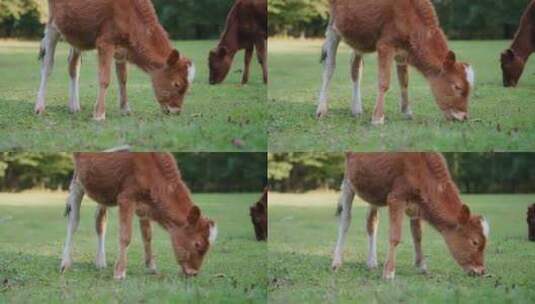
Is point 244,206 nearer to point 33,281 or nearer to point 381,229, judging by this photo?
point 381,229

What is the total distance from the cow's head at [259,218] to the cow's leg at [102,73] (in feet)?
3.52

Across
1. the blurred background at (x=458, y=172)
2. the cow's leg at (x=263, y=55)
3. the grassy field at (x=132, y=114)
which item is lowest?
the blurred background at (x=458, y=172)

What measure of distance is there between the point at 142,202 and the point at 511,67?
242cm

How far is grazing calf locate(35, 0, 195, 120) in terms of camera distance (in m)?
6.17

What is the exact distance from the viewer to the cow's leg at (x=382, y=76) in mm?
6145

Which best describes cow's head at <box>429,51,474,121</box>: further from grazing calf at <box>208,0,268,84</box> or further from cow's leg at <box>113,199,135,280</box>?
cow's leg at <box>113,199,135,280</box>

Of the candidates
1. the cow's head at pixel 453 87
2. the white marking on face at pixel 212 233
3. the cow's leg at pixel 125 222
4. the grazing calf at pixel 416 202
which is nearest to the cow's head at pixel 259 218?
the white marking on face at pixel 212 233

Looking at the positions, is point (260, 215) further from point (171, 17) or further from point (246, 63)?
point (171, 17)

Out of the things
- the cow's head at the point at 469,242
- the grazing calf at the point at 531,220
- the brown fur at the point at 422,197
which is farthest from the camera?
the grazing calf at the point at 531,220

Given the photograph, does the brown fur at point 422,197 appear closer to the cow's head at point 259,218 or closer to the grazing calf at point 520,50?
the cow's head at point 259,218

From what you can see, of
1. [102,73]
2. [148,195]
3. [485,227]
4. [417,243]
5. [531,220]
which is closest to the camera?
[102,73]

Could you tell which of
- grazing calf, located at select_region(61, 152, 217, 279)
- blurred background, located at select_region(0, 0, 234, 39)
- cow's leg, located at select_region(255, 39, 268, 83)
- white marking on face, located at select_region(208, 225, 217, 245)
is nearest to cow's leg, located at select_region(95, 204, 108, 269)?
grazing calf, located at select_region(61, 152, 217, 279)

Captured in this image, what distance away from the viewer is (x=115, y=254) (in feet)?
20.9

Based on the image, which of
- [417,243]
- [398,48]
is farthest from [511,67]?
[417,243]
